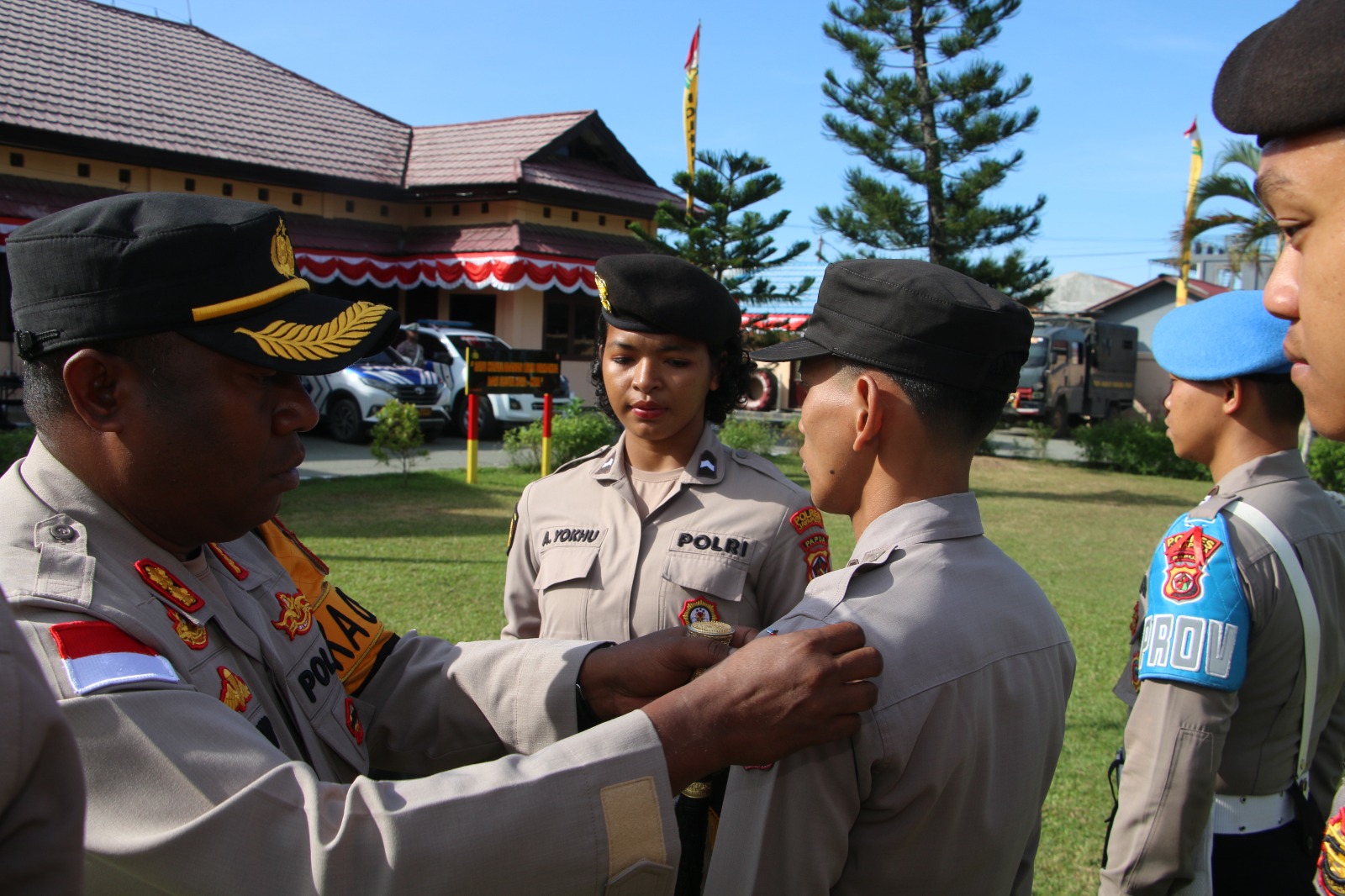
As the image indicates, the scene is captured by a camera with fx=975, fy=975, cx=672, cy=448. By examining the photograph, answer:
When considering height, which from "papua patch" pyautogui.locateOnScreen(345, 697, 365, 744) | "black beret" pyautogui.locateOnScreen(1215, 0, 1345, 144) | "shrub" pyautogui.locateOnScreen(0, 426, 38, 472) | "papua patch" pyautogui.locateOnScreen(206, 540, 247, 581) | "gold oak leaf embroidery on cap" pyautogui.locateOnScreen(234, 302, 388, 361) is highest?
"black beret" pyautogui.locateOnScreen(1215, 0, 1345, 144)

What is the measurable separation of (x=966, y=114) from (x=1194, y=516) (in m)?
14.5

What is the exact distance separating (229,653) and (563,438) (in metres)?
10.8

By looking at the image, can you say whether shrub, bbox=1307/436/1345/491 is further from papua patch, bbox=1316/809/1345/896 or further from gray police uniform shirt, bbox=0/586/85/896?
gray police uniform shirt, bbox=0/586/85/896

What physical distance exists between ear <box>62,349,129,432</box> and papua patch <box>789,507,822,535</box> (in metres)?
1.67

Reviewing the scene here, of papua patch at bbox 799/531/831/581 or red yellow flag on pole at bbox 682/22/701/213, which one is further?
red yellow flag on pole at bbox 682/22/701/213

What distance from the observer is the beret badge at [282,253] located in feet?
5.44

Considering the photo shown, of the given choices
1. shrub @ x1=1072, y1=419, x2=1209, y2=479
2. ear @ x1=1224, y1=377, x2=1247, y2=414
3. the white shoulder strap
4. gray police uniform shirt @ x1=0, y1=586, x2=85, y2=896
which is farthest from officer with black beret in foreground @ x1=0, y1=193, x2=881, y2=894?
shrub @ x1=1072, y1=419, x2=1209, y2=479

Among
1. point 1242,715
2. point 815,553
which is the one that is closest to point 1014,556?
point 815,553

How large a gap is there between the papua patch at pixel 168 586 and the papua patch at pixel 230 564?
10.0 inches

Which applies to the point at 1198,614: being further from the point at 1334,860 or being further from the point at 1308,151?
the point at 1308,151

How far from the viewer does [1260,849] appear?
7.00ft

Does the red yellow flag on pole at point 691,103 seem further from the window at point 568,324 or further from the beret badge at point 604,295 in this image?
the beret badge at point 604,295

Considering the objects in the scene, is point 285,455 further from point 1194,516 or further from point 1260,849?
point 1260,849

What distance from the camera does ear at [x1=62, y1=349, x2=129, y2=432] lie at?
4.77ft
